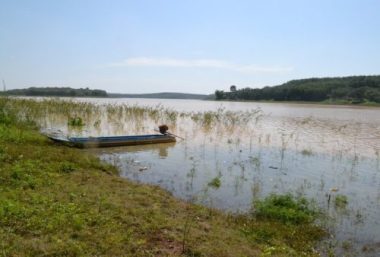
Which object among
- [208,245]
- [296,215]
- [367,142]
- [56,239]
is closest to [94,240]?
[56,239]

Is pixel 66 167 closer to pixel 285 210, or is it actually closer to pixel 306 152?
pixel 285 210

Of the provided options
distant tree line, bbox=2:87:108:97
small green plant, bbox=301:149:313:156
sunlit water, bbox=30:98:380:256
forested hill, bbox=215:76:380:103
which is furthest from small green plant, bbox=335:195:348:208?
distant tree line, bbox=2:87:108:97

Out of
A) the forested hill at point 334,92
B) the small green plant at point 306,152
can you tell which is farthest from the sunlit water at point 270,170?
the forested hill at point 334,92

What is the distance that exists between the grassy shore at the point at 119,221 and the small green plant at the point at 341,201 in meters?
1.14

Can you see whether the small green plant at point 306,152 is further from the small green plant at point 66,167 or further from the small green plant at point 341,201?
the small green plant at point 66,167

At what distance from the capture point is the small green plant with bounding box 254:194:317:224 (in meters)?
6.31

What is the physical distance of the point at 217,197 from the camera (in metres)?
7.75

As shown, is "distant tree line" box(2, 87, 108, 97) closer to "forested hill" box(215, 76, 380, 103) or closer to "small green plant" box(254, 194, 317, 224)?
"forested hill" box(215, 76, 380, 103)

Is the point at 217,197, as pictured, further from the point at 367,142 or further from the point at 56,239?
the point at 367,142

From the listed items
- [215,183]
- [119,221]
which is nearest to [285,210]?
[215,183]

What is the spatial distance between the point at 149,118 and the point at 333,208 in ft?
62.0

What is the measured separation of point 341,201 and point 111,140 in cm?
896

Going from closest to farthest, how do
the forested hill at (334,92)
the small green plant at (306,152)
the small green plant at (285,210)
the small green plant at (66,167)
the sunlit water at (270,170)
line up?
the small green plant at (285,210) < the sunlit water at (270,170) < the small green plant at (66,167) < the small green plant at (306,152) < the forested hill at (334,92)

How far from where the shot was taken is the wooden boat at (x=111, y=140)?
12453 millimetres
